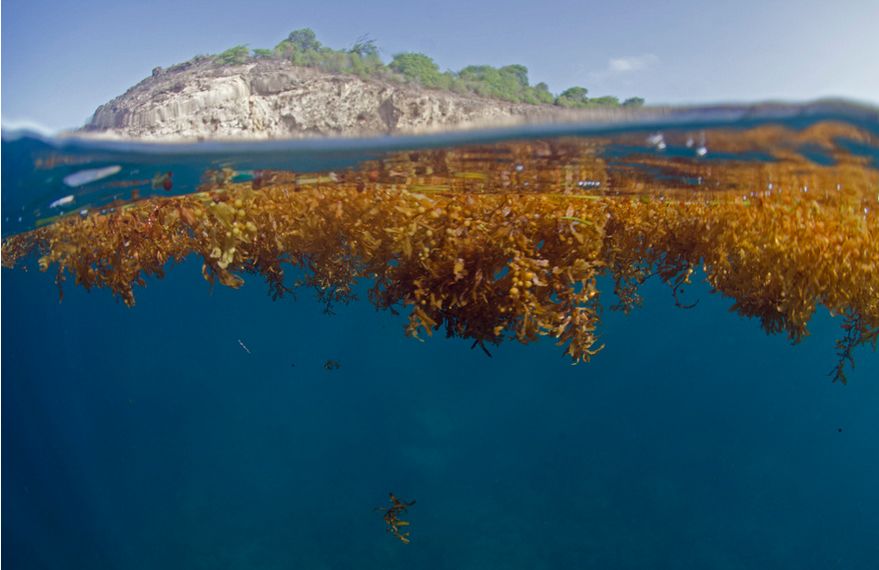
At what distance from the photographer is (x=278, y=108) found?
306 centimetres

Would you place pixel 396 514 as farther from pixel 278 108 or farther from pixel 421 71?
pixel 421 71

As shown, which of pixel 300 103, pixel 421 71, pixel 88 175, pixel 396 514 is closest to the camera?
pixel 421 71

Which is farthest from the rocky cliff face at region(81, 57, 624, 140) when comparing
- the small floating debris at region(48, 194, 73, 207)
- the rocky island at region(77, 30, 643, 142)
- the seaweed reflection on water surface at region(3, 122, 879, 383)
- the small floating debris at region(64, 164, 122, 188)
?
the small floating debris at region(48, 194, 73, 207)

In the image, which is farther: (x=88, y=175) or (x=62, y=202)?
(x=62, y=202)

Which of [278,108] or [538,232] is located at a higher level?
[278,108]

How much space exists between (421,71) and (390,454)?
5180 millimetres

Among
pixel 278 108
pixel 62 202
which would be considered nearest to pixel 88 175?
pixel 62 202

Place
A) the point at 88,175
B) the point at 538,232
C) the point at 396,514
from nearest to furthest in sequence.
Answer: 1. the point at 538,232
2. the point at 88,175
3. the point at 396,514

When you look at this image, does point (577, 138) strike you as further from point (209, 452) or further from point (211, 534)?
point (211, 534)

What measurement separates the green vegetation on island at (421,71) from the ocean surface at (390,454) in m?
3.23

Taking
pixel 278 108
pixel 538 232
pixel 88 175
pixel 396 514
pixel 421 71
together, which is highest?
pixel 421 71

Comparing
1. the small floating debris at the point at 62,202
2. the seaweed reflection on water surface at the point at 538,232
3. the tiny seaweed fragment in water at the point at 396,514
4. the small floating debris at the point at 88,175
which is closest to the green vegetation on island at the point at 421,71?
the seaweed reflection on water surface at the point at 538,232

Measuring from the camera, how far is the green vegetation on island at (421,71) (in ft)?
8.71

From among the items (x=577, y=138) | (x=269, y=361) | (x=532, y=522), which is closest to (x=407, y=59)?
(x=577, y=138)
